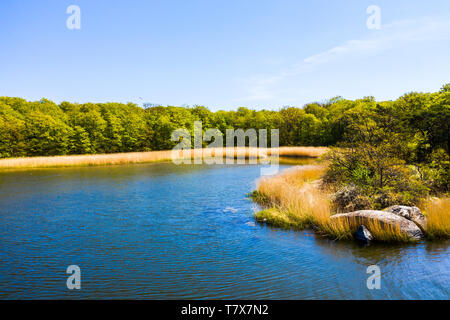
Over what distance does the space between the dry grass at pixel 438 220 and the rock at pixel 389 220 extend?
0.38 meters

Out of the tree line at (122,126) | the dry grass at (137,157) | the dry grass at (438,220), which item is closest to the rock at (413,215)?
the dry grass at (438,220)

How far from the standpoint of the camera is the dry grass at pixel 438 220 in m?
9.32

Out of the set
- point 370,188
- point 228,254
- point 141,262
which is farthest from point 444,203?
point 141,262

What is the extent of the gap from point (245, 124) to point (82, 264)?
203 feet

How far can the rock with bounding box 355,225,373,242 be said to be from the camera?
366 inches

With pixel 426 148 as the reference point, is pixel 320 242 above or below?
below

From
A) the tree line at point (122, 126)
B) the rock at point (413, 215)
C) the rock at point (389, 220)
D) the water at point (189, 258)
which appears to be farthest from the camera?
the tree line at point (122, 126)

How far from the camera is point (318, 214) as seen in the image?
10742mm

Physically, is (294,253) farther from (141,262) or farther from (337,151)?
(337,151)

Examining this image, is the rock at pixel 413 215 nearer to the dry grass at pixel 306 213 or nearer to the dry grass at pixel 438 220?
the dry grass at pixel 438 220

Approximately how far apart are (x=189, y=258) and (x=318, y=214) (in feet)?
15.7

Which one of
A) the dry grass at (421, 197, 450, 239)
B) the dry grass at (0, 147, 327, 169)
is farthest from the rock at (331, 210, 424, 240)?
the dry grass at (0, 147, 327, 169)

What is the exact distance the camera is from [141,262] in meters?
8.34
